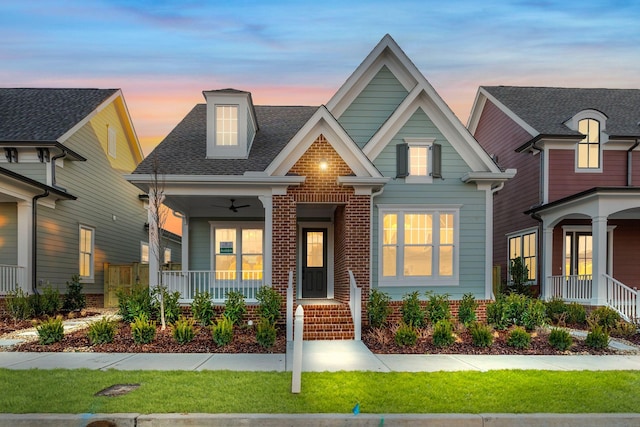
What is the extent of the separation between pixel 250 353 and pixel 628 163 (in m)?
15.9

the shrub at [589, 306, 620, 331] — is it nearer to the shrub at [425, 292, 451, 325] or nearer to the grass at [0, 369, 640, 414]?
the shrub at [425, 292, 451, 325]

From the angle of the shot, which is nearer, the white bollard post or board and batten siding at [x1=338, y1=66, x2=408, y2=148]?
the white bollard post

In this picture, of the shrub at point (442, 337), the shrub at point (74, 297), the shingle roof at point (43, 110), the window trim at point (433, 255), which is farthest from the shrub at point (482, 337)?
the shingle roof at point (43, 110)

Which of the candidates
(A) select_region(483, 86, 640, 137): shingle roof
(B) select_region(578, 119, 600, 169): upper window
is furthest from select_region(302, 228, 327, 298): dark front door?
(B) select_region(578, 119, 600, 169): upper window

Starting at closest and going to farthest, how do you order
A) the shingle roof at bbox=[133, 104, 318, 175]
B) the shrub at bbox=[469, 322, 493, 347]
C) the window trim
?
1. the shrub at bbox=[469, 322, 493, 347]
2. the shingle roof at bbox=[133, 104, 318, 175]
3. the window trim

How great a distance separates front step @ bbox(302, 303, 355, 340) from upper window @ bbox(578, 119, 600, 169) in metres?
11.4

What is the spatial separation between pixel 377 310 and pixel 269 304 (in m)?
2.80

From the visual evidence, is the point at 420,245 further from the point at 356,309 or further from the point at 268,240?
the point at 268,240

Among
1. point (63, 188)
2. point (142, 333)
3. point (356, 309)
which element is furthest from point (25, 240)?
point (356, 309)

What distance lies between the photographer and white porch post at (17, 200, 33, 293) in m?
16.3

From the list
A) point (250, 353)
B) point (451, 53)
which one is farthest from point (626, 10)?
point (250, 353)

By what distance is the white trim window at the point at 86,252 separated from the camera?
808 inches

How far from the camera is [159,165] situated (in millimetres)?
14664

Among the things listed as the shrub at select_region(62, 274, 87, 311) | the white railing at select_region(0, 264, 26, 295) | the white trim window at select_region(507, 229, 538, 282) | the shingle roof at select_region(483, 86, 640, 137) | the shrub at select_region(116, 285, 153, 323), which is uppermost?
the shingle roof at select_region(483, 86, 640, 137)
